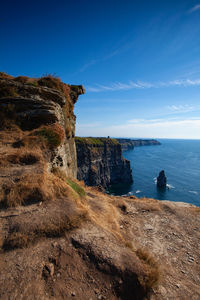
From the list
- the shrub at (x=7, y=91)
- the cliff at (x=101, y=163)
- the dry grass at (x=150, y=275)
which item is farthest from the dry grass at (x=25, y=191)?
the cliff at (x=101, y=163)

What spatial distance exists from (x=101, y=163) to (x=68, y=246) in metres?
81.1

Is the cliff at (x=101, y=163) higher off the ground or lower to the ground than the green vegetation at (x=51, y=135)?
lower

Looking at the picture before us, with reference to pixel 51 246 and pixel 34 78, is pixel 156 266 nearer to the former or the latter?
pixel 51 246

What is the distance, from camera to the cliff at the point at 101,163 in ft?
248

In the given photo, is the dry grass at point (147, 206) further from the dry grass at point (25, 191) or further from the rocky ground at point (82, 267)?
the dry grass at point (25, 191)

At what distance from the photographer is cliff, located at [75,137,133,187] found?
75.5m

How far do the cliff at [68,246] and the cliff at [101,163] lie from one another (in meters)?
63.4

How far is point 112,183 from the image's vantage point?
90.2 meters

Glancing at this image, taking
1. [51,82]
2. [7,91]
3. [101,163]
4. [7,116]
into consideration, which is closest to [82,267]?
[7,116]

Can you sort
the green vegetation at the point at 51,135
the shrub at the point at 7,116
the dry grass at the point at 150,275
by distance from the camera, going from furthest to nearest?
the shrub at the point at 7,116 → the green vegetation at the point at 51,135 → the dry grass at the point at 150,275

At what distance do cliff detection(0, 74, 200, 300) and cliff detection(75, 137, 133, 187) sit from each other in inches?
2495

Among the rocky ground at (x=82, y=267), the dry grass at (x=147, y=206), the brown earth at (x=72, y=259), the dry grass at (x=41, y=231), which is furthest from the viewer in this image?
the dry grass at (x=147, y=206)

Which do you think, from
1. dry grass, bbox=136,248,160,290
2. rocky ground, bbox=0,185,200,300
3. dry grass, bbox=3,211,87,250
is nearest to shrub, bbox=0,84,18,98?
rocky ground, bbox=0,185,200,300

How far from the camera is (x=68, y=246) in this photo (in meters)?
5.24
